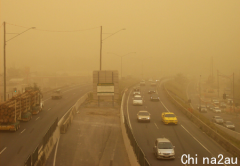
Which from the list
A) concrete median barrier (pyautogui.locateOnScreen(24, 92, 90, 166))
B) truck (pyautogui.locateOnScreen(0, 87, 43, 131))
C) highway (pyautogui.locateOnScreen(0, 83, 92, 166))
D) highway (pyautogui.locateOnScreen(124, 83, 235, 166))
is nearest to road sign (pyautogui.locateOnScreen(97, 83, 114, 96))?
highway (pyautogui.locateOnScreen(124, 83, 235, 166))

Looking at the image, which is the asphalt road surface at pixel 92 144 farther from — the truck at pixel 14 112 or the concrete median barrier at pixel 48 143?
the truck at pixel 14 112

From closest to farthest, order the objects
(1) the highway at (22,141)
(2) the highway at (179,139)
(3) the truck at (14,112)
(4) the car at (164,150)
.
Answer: (1) the highway at (22,141) < (4) the car at (164,150) < (2) the highway at (179,139) < (3) the truck at (14,112)

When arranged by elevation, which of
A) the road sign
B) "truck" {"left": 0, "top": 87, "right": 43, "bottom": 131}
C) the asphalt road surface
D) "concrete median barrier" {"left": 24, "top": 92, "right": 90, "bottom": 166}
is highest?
the road sign

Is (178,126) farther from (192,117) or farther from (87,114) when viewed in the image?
(87,114)

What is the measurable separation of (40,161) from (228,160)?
41.6 ft

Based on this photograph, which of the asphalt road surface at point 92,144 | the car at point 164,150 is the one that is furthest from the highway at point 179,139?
the asphalt road surface at point 92,144

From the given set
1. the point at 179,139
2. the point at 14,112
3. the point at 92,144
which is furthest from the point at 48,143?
the point at 179,139

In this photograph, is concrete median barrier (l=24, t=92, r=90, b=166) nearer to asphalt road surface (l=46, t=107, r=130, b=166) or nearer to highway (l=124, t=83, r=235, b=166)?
A: asphalt road surface (l=46, t=107, r=130, b=166)

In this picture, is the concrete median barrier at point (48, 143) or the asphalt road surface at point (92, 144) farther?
the asphalt road surface at point (92, 144)

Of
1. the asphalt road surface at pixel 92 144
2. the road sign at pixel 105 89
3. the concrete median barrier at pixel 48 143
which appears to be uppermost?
the road sign at pixel 105 89

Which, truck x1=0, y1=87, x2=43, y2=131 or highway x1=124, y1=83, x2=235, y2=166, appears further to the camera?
truck x1=0, y1=87, x2=43, y2=131

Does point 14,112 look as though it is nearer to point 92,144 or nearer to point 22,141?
point 22,141

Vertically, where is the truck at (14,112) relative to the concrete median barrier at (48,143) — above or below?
above

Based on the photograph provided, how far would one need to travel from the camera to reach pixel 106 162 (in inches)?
696
